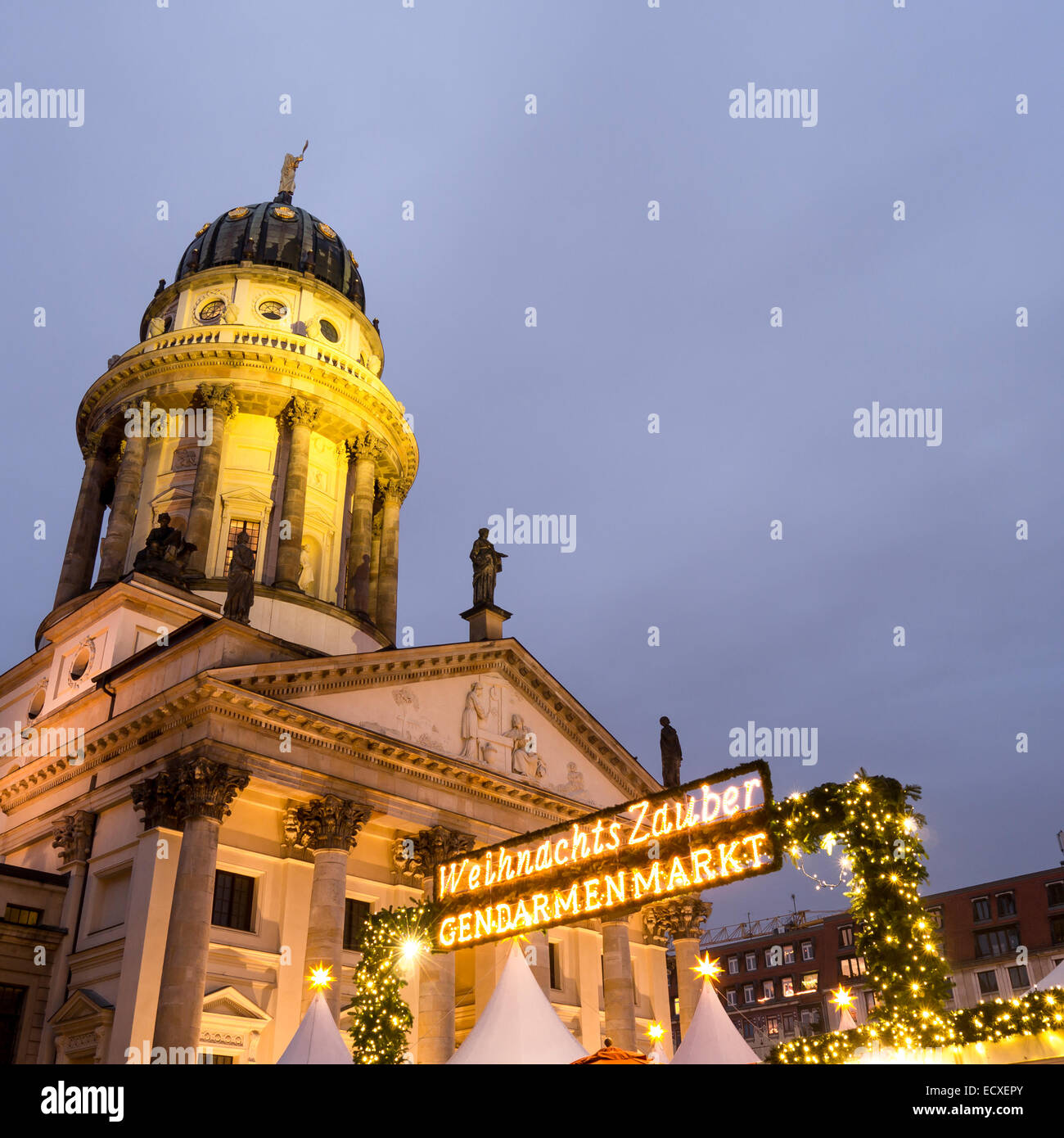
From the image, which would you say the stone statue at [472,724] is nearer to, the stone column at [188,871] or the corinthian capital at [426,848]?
the corinthian capital at [426,848]

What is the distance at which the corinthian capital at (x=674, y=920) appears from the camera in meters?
A: 41.0

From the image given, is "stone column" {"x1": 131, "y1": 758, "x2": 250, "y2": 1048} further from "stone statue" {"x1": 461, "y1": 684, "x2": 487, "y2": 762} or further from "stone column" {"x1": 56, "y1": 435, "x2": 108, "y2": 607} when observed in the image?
"stone column" {"x1": 56, "y1": 435, "x2": 108, "y2": 607}

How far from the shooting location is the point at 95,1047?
2667 cm

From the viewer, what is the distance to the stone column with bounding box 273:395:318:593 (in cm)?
4325

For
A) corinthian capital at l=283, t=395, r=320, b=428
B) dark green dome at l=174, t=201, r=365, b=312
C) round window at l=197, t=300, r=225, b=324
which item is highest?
dark green dome at l=174, t=201, r=365, b=312

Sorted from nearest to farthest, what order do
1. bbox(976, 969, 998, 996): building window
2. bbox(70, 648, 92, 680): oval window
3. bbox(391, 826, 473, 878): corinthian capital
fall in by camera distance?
bbox(391, 826, 473, 878): corinthian capital < bbox(70, 648, 92, 680): oval window < bbox(976, 969, 998, 996): building window

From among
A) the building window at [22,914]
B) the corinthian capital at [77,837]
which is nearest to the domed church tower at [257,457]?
the corinthian capital at [77,837]

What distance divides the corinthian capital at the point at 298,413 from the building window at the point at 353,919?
22.2 metres

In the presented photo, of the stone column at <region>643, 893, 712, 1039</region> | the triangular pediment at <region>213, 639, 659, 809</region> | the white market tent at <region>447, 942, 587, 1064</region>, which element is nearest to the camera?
the white market tent at <region>447, 942, 587, 1064</region>

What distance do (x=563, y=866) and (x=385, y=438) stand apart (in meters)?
37.3

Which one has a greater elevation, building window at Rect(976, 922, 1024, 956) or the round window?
the round window

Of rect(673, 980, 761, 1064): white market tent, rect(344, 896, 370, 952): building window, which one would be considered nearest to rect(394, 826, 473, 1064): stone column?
rect(344, 896, 370, 952): building window
